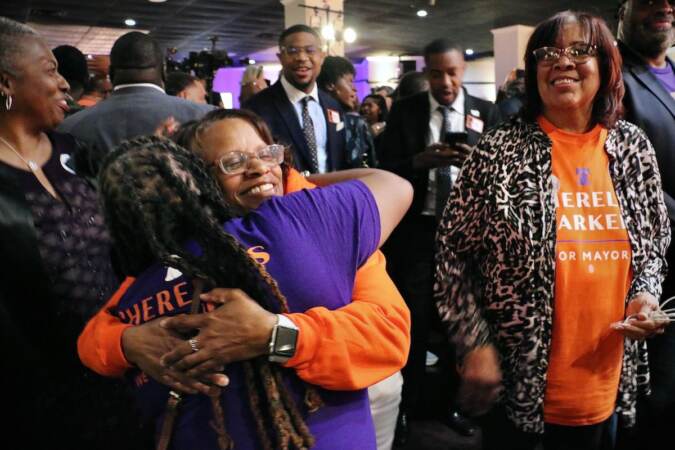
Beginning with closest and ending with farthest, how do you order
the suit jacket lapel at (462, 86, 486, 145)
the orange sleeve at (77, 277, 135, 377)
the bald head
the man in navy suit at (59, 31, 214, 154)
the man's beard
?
the orange sleeve at (77, 277, 135, 377), the man's beard, the man in navy suit at (59, 31, 214, 154), the bald head, the suit jacket lapel at (462, 86, 486, 145)

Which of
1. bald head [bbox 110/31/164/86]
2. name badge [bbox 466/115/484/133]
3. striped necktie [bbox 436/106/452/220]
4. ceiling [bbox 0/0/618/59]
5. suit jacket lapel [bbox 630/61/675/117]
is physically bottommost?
striped necktie [bbox 436/106/452/220]

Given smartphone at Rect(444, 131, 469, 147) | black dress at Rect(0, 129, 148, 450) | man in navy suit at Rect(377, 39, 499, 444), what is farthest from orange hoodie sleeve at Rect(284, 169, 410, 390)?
man in navy suit at Rect(377, 39, 499, 444)

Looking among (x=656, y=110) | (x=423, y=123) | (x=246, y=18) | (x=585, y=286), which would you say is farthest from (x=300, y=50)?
(x=246, y=18)

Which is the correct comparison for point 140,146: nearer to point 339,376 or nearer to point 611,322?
point 339,376

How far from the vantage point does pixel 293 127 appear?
2947mm

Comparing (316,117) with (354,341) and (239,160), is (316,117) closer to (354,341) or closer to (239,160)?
(239,160)

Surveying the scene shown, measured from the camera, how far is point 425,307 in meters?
2.86

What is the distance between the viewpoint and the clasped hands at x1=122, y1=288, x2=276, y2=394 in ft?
2.98

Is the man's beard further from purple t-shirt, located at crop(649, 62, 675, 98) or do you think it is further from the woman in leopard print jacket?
the woman in leopard print jacket

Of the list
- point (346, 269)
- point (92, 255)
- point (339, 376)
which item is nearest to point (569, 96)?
point (346, 269)

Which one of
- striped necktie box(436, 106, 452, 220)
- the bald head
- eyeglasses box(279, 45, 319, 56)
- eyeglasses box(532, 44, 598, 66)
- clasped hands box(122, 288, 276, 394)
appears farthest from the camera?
eyeglasses box(279, 45, 319, 56)

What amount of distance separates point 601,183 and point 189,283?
117cm

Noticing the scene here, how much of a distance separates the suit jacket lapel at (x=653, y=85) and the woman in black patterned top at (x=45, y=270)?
189cm

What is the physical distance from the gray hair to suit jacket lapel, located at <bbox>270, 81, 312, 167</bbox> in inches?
59.3
